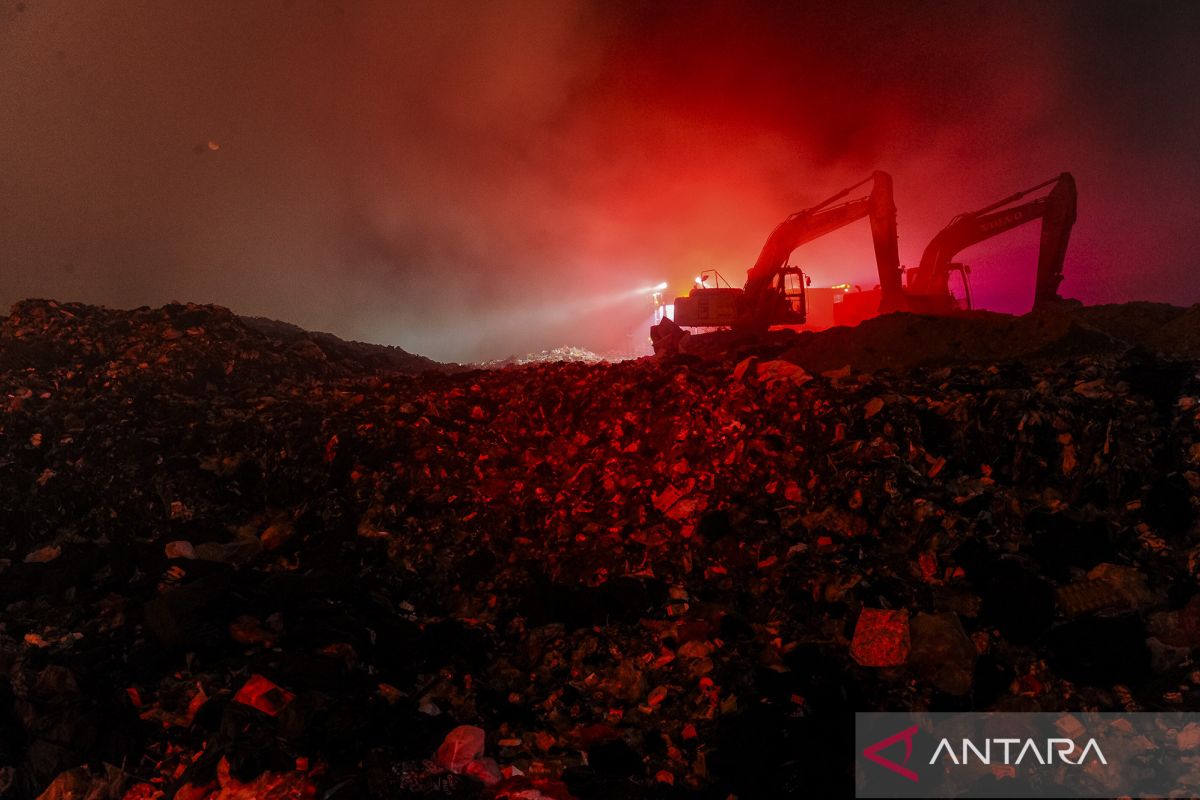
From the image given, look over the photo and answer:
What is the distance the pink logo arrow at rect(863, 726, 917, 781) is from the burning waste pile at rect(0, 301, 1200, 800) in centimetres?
13

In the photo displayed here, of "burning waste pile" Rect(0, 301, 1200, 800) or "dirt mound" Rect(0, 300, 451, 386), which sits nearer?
"burning waste pile" Rect(0, 301, 1200, 800)

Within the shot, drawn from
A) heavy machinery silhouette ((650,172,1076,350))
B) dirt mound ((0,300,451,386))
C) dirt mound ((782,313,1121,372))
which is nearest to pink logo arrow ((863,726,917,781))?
dirt mound ((782,313,1121,372))

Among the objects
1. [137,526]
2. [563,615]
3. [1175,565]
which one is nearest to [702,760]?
[563,615]

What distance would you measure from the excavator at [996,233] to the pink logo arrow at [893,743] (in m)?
11.0

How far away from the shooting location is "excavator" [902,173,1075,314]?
1176 cm

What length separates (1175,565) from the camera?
10.8 ft

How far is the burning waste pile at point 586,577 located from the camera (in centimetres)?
270

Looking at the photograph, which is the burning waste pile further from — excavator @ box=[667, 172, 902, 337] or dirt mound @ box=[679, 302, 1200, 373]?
excavator @ box=[667, 172, 902, 337]

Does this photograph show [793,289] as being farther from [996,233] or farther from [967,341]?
[967,341]

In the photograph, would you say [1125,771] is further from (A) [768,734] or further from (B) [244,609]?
(B) [244,609]

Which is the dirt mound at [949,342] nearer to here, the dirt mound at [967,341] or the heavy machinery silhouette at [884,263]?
the dirt mound at [967,341]

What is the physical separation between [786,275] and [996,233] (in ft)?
15.6

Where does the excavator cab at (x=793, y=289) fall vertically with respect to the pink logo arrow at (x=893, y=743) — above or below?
above

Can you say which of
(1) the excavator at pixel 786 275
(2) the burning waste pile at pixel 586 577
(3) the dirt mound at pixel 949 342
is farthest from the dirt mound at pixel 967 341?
(1) the excavator at pixel 786 275
